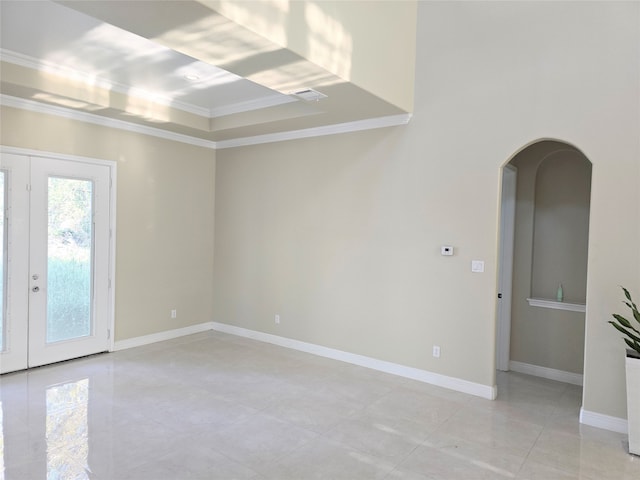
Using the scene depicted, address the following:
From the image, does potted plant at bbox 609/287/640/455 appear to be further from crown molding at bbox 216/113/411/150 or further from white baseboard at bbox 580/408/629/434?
crown molding at bbox 216/113/411/150

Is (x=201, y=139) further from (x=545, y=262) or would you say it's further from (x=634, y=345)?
(x=634, y=345)

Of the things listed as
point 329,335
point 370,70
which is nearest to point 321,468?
point 329,335

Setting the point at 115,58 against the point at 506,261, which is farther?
the point at 506,261

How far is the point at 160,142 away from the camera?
557cm

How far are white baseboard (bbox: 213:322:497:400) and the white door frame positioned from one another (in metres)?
0.90

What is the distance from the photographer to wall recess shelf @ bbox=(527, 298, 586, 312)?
4277mm

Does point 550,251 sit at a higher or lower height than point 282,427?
higher

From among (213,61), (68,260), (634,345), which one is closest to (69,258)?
(68,260)

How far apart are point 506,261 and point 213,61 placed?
3671 millimetres

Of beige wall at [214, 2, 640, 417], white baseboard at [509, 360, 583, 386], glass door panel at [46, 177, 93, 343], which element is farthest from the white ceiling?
white baseboard at [509, 360, 583, 386]

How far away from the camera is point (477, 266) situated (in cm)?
399

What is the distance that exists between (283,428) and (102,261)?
3.14 m

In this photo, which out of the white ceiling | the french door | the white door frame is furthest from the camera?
the white door frame

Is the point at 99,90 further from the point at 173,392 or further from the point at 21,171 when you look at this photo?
the point at 173,392
